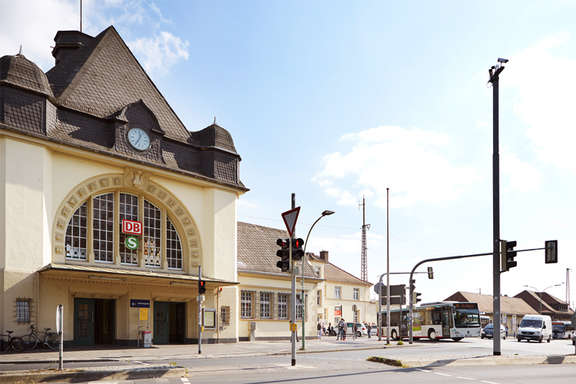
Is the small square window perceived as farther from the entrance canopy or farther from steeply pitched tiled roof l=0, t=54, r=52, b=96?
steeply pitched tiled roof l=0, t=54, r=52, b=96

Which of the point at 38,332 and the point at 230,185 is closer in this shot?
the point at 38,332

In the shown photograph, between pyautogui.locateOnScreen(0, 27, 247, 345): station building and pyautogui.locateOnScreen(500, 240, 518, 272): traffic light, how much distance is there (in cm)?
1539

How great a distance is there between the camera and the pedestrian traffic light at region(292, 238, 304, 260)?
1777 centimetres

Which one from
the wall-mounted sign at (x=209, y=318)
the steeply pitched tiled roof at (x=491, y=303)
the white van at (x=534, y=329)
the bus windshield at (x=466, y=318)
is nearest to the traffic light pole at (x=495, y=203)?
the wall-mounted sign at (x=209, y=318)

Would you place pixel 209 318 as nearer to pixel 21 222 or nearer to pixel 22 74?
pixel 21 222

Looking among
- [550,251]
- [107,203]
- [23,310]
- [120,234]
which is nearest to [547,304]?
[550,251]

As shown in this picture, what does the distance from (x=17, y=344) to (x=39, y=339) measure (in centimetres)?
106

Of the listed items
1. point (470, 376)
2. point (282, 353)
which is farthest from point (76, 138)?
point (470, 376)

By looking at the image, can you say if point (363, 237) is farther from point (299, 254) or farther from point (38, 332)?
point (299, 254)

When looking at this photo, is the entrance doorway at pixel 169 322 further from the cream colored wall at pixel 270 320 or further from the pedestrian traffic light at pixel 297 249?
the pedestrian traffic light at pixel 297 249

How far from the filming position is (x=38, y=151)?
26.9m


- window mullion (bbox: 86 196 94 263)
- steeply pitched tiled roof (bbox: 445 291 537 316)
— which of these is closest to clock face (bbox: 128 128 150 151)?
window mullion (bbox: 86 196 94 263)

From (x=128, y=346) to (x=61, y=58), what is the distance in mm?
16748

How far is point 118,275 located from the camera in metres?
28.0
